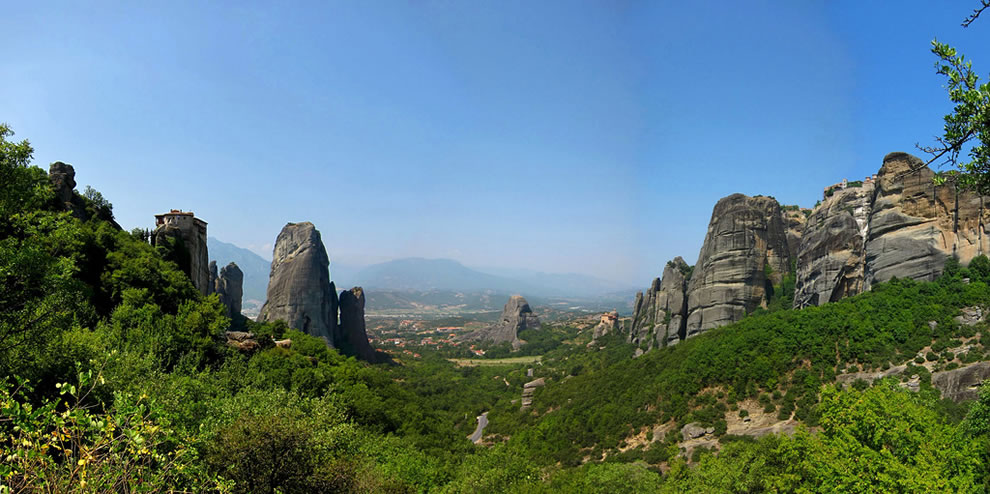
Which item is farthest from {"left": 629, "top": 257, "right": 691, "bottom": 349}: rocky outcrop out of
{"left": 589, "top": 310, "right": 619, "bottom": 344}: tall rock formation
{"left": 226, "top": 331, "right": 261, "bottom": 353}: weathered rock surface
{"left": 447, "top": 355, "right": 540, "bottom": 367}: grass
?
{"left": 226, "top": 331, "right": 261, "bottom": 353}: weathered rock surface

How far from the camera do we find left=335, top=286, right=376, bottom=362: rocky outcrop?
75062 mm

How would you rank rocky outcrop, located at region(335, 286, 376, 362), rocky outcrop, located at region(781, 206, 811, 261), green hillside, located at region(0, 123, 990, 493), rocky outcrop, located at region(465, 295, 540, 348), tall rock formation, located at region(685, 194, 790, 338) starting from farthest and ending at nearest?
rocky outcrop, located at region(465, 295, 540, 348), rocky outcrop, located at region(335, 286, 376, 362), rocky outcrop, located at region(781, 206, 811, 261), tall rock formation, located at region(685, 194, 790, 338), green hillside, located at region(0, 123, 990, 493)

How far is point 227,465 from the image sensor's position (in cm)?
1034

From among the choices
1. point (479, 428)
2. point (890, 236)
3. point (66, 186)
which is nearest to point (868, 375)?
point (890, 236)

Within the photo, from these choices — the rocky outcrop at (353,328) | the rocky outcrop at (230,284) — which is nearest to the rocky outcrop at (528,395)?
the rocky outcrop at (353,328)

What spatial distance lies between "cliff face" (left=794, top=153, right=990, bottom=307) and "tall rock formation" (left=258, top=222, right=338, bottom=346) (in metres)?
63.4

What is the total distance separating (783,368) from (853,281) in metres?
17.6

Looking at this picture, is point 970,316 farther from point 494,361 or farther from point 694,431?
point 494,361

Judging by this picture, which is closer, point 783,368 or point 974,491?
point 974,491

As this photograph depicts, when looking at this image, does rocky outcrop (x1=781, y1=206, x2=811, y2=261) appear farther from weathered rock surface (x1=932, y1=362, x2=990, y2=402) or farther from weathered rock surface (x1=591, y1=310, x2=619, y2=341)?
weathered rock surface (x1=591, y1=310, x2=619, y2=341)

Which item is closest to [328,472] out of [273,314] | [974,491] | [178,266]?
[974,491]

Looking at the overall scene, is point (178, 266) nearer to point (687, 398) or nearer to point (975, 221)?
point (687, 398)

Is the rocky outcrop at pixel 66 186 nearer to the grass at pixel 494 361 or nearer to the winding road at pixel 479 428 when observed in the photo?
the winding road at pixel 479 428

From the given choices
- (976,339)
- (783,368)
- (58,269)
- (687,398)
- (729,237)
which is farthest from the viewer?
(729,237)
